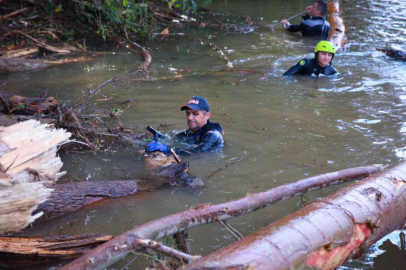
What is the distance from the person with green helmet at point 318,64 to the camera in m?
9.72

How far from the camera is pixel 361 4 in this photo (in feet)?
65.1

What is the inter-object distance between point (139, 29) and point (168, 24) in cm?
254

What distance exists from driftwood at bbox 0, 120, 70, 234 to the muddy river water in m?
0.55

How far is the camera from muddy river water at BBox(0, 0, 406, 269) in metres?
4.38

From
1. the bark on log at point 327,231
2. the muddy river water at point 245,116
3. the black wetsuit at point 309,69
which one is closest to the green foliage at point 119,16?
the muddy river water at point 245,116

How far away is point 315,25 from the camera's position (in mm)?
14055

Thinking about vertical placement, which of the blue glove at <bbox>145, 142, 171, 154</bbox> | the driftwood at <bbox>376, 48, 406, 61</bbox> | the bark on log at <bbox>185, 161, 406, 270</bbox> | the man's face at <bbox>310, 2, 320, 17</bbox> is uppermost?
the bark on log at <bbox>185, 161, 406, 270</bbox>

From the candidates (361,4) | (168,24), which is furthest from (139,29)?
(361,4)

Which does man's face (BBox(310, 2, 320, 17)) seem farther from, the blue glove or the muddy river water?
the blue glove

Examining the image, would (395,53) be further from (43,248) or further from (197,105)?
(43,248)

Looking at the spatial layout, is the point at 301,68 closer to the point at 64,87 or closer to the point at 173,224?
the point at 64,87

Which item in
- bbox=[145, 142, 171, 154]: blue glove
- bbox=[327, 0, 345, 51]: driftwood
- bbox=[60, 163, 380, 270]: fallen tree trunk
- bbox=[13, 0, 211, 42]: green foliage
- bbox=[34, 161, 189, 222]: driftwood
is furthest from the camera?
bbox=[327, 0, 345, 51]: driftwood

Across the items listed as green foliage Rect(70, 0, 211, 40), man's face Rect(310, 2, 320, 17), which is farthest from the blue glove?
man's face Rect(310, 2, 320, 17)

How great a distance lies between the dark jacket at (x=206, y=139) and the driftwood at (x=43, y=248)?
2761 millimetres
